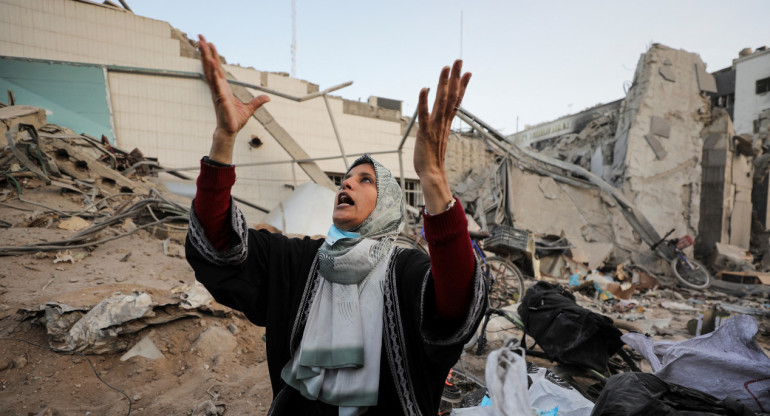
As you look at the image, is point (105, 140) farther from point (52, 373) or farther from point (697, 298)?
point (697, 298)

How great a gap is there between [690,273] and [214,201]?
10096 millimetres

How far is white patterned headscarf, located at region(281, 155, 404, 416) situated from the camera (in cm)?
110

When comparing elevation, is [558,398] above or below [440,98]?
below

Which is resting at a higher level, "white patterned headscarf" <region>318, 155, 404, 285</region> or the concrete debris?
"white patterned headscarf" <region>318, 155, 404, 285</region>

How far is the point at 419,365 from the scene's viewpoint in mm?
1120

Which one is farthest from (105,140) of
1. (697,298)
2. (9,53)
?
(697,298)

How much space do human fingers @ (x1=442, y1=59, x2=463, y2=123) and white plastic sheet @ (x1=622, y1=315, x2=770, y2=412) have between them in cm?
174

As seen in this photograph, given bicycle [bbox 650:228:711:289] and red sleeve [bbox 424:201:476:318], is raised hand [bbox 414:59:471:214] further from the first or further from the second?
bicycle [bbox 650:228:711:289]

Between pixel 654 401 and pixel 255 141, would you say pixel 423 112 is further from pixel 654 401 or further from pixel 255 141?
pixel 255 141

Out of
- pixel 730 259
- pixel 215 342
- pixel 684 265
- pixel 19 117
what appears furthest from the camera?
pixel 730 259

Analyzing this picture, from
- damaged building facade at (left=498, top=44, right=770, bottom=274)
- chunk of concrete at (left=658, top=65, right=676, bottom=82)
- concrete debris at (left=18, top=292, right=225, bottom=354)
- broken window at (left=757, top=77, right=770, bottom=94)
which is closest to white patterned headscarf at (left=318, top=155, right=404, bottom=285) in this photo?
concrete debris at (left=18, top=292, right=225, bottom=354)

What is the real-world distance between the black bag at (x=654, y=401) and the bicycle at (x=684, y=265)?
8.05 metres

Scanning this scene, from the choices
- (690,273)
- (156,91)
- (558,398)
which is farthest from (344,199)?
(690,273)

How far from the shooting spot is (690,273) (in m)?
7.79
